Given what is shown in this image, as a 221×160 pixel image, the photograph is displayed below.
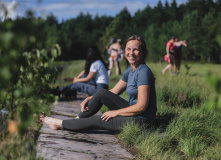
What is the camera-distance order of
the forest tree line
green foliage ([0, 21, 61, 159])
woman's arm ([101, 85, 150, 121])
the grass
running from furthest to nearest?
woman's arm ([101, 85, 150, 121])
the grass
the forest tree line
green foliage ([0, 21, 61, 159])

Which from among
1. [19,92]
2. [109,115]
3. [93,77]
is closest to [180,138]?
[109,115]

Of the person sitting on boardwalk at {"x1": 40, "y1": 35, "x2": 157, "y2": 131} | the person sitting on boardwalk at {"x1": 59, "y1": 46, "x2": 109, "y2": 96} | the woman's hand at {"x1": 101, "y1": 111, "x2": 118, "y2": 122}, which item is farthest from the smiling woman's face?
the person sitting on boardwalk at {"x1": 59, "y1": 46, "x2": 109, "y2": 96}

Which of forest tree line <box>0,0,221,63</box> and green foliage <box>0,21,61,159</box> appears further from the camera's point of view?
forest tree line <box>0,0,221,63</box>

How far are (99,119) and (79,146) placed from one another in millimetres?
544

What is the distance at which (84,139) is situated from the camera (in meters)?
2.84

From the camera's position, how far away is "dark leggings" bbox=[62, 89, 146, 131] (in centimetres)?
294

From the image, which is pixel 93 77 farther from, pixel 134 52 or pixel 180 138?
pixel 180 138

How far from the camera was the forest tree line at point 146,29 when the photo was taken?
4.29 ft

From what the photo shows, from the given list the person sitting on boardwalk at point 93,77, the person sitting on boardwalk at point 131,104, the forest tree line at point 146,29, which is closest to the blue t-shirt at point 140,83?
the person sitting on boardwalk at point 131,104

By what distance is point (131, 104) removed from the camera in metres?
3.06

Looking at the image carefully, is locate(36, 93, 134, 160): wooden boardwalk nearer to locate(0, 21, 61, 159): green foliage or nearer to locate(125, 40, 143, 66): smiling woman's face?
→ locate(0, 21, 61, 159): green foliage

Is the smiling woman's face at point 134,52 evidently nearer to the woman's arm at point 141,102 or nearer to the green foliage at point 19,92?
the woman's arm at point 141,102

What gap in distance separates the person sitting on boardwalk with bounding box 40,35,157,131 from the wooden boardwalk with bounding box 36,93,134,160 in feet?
0.39

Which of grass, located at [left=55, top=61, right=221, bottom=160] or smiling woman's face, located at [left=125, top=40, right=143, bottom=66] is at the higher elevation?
smiling woman's face, located at [left=125, top=40, right=143, bottom=66]
